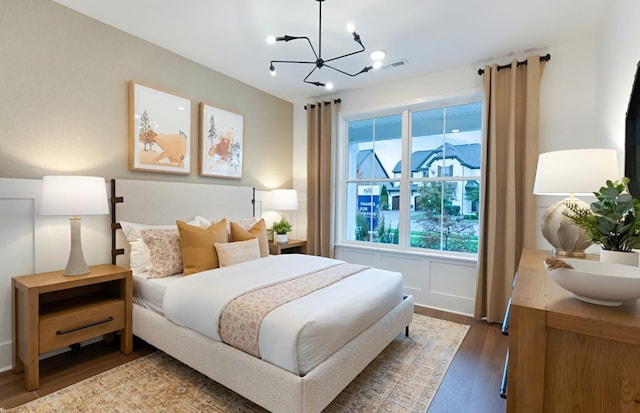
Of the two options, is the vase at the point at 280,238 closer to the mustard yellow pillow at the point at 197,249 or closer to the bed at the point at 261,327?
the bed at the point at 261,327

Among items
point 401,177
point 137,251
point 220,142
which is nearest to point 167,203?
point 137,251

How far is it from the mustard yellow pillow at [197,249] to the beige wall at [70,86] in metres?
0.82

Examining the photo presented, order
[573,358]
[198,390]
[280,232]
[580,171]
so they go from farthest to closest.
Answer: [280,232] < [198,390] < [580,171] < [573,358]

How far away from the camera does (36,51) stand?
89.3 inches

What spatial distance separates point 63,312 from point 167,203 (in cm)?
120

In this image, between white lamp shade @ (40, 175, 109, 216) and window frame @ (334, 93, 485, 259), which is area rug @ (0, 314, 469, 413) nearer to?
white lamp shade @ (40, 175, 109, 216)

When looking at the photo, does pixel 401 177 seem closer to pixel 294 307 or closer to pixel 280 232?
pixel 280 232

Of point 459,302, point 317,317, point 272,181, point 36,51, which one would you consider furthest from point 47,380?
point 459,302

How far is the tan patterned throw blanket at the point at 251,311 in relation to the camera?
1.69 m

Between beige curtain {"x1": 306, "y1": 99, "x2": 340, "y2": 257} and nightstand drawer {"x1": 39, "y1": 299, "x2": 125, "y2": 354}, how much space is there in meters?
2.46

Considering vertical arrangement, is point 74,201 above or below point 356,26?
below

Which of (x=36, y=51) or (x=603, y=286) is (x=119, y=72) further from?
(x=603, y=286)

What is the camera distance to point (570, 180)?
1.83 metres

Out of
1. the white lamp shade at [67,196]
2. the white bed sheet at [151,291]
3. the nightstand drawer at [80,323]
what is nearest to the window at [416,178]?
the white bed sheet at [151,291]
